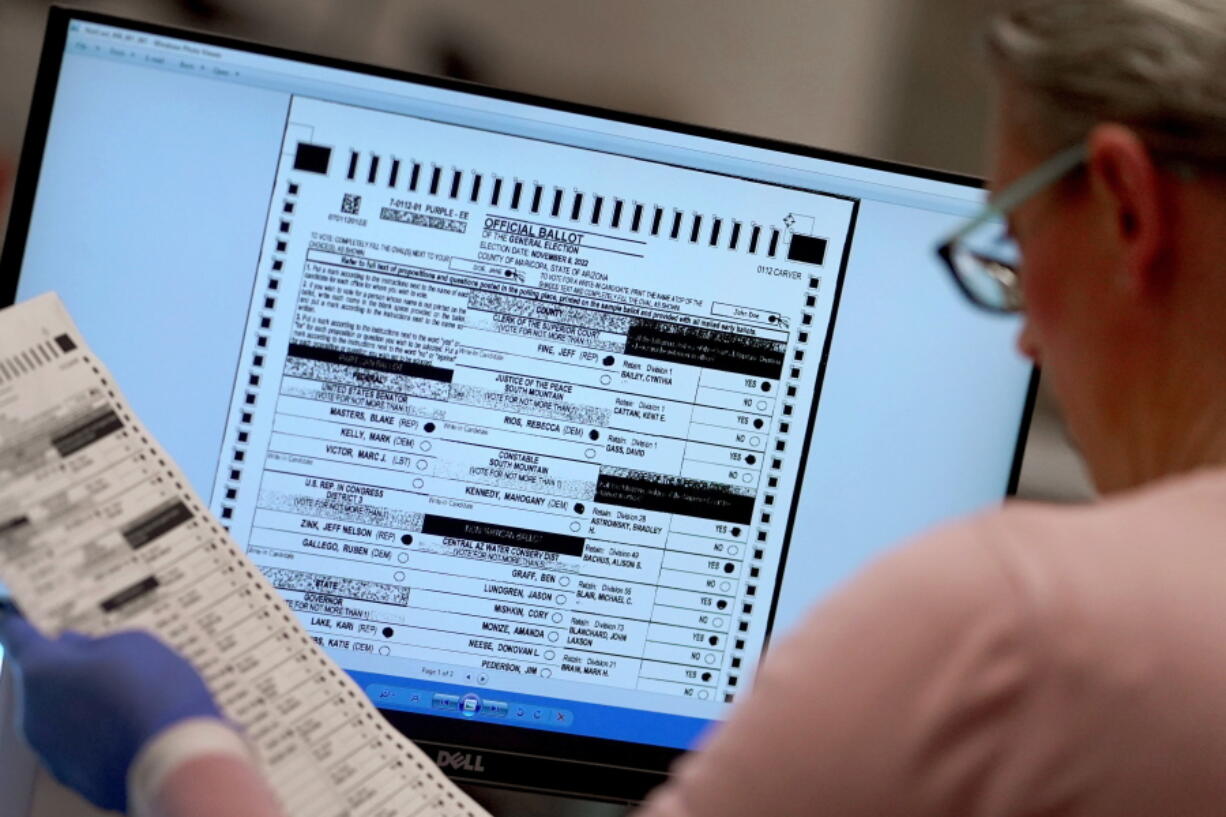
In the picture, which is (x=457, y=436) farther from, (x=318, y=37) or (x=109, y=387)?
(x=318, y=37)

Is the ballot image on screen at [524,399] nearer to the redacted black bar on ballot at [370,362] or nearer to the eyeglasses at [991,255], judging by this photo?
the redacted black bar on ballot at [370,362]

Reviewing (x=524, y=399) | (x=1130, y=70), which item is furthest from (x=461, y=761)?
(x=1130, y=70)

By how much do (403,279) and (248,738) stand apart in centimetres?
35

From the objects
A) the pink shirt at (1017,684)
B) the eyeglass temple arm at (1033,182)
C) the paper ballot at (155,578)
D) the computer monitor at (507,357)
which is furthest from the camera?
the computer monitor at (507,357)

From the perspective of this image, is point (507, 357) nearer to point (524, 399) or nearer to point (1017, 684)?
point (524, 399)

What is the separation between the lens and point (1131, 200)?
0.54m

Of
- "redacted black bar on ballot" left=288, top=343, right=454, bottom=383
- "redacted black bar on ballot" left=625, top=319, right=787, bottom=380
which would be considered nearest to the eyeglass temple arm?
"redacted black bar on ballot" left=625, top=319, right=787, bottom=380

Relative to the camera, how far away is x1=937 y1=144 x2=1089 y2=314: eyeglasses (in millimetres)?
610

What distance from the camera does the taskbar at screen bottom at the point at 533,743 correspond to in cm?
92

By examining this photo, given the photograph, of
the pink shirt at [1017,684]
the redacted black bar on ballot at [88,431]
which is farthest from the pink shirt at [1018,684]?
the redacted black bar on ballot at [88,431]

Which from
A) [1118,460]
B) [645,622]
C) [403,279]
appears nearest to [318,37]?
[403,279]

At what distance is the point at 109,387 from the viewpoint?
0.74 metres

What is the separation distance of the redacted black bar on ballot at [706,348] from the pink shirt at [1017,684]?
0.47 meters

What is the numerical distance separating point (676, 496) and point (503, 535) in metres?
0.13
